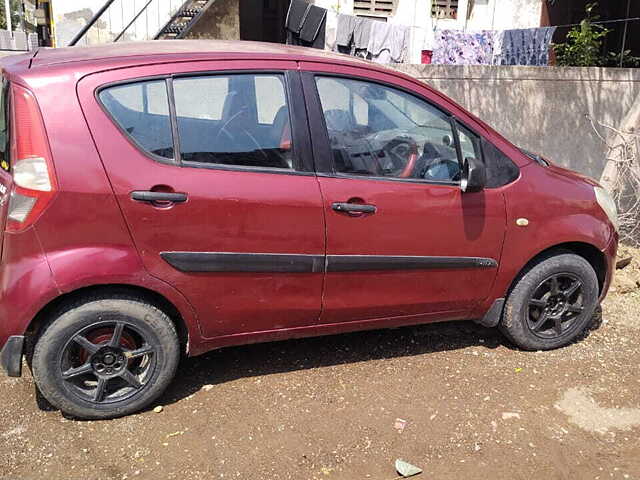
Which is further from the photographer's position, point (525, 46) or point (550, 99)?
point (525, 46)

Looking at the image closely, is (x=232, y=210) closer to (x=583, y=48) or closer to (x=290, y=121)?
(x=290, y=121)

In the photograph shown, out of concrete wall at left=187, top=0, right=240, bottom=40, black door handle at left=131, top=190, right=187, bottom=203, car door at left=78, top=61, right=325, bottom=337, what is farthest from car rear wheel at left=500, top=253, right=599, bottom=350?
concrete wall at left=187, top=0, right=240, bottom=40

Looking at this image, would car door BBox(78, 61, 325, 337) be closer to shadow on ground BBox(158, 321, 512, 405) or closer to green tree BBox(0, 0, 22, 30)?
shadow on ground BBox(158, 321, 512, 405)

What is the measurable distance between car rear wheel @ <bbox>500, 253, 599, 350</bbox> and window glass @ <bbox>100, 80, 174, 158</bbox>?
7.41 feet

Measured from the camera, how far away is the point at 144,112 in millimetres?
2902

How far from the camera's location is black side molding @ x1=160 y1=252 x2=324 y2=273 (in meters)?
2.97

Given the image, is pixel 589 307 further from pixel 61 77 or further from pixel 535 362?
pixel 61 77

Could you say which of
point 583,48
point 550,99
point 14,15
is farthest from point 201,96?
point 14,15

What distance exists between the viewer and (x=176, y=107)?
2959 millimetres

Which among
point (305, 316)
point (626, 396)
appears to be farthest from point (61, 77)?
point (626, 396)

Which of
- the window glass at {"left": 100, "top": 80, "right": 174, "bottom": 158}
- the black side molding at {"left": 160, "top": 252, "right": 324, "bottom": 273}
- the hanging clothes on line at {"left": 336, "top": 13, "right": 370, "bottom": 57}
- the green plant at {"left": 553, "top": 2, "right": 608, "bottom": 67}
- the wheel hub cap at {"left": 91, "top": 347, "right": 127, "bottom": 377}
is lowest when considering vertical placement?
the wheel hub cap at {"left": 91, "top": 347, "right": 127, "bottom": 377}

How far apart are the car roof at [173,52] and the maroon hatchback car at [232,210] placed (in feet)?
0.06

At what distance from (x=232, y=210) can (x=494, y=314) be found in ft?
5.95

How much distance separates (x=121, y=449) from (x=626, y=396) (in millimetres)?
2745
